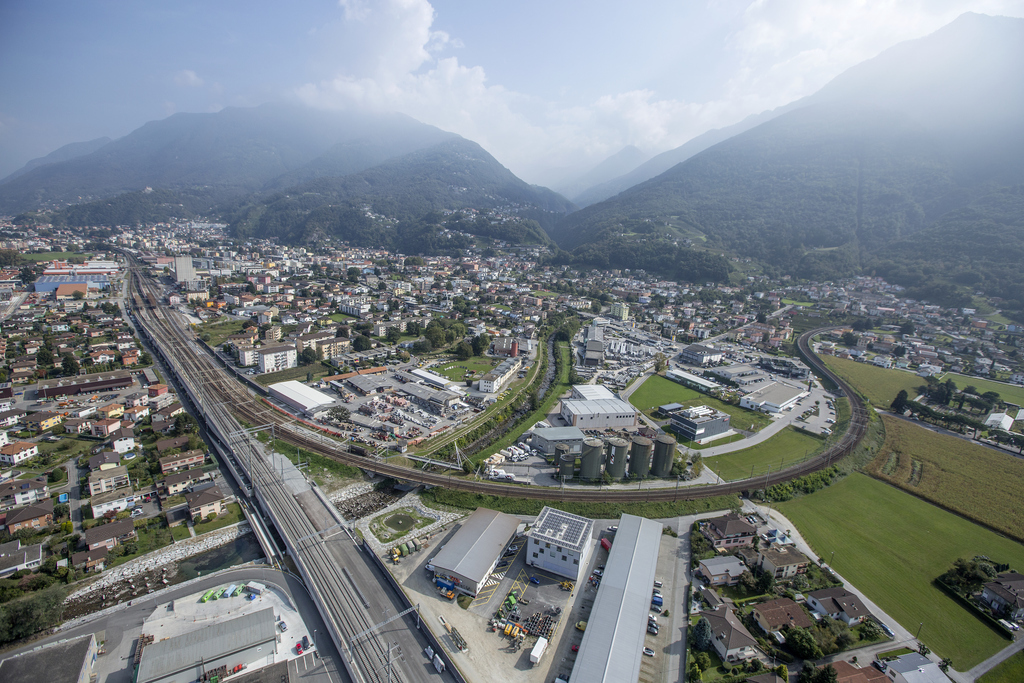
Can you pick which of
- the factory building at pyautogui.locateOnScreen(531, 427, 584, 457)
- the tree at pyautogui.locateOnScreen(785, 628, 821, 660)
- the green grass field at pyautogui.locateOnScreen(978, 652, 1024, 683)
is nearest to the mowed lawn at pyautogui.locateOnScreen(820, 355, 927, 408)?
the green grass field at pyautogui.locateOnScreen(978, 652, 1024, 683)

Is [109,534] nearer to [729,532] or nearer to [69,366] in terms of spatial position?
[69,366]

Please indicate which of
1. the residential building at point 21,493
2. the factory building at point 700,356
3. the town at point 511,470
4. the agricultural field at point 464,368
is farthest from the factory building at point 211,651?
the factory building at point 700,356

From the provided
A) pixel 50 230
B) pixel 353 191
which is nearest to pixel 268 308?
pixel 50 230

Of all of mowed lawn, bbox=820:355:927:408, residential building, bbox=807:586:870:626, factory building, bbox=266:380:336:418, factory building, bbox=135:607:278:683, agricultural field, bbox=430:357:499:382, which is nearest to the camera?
factory building, bbox=135:607:278:683

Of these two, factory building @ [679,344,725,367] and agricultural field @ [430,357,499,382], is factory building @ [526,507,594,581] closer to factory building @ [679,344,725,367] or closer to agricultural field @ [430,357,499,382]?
agricultural field @ [430,357,499,382]

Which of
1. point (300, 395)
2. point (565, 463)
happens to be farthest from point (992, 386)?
point (300, 395)

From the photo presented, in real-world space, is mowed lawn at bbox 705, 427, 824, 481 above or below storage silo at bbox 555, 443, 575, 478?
below

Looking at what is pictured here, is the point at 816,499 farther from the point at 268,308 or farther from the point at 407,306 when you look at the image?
the point at 268,308

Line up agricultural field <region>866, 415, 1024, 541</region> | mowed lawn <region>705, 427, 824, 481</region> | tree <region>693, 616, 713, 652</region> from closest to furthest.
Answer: tree <region>693, 616, 713, 652</region>, agricultural field <region>866, 415, 1024, 541</region>, mowed lawn <region>705, 427, 824, 481</region>
